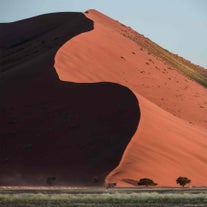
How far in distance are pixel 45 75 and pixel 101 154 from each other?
61.9 feet

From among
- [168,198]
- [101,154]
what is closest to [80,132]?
[101,154]

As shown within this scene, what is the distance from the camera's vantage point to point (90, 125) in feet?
181

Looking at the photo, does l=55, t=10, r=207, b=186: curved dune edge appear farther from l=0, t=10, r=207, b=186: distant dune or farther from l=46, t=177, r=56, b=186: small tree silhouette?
l=46, t=177, r=56, b=186: small tree silhouette

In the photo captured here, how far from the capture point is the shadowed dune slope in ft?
163

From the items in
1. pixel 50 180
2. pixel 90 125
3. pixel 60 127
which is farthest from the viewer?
pixel 60 127

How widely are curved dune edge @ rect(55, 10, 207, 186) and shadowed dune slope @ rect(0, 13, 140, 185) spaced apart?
130cm

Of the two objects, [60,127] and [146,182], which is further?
[60,127]

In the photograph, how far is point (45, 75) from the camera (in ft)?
222

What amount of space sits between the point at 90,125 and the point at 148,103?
28.3 ft

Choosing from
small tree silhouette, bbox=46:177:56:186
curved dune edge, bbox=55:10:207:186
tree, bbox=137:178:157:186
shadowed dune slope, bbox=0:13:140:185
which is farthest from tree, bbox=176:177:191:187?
small tree silhouette, bbox=46:177:56:186

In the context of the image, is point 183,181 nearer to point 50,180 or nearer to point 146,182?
point 146,182

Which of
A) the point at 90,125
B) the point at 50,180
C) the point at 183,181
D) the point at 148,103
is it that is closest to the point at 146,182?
the point at 183,181

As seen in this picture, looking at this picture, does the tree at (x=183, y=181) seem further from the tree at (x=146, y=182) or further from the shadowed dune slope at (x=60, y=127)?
the shadowed dune slope at (x=60, y=127)

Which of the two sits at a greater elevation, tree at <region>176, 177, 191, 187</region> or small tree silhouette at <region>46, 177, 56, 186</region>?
tree at <region>176, 177, 191, 187</region>
